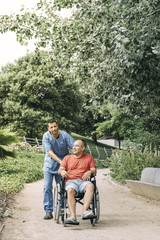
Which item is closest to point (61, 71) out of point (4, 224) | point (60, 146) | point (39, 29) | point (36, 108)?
point (39, 29)

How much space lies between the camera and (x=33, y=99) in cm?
3114

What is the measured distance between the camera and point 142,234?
4.81 metres

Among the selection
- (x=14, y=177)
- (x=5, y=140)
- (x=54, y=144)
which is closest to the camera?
(x=54, y=144)

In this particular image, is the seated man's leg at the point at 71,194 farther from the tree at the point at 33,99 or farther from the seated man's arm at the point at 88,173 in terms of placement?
the tree at the point at 33,99

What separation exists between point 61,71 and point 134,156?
3931 mm

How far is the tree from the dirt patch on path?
877 inches

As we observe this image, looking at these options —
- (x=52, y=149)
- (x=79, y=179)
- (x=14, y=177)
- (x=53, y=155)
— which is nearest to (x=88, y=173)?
(x=79, y=179)

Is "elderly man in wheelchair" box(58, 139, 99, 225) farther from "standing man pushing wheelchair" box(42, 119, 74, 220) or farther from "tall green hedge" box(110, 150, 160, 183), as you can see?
"tall green hedge" box(110, 150, 160, 183)

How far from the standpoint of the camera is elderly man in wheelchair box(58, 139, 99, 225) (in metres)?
5.22

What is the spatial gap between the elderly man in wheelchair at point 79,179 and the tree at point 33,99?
23737 millimetres

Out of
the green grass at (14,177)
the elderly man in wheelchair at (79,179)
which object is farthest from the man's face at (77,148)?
the green grass at (14,177)

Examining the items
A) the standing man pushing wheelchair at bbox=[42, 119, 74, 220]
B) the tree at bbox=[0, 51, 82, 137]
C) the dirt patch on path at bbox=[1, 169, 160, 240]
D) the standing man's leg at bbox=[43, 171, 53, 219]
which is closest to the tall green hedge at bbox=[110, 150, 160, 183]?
the dirt patch on path at bbox=[1, 169, 160, 240]

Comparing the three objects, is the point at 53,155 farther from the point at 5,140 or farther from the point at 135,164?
the point at 135,164

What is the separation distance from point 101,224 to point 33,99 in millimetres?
26253
